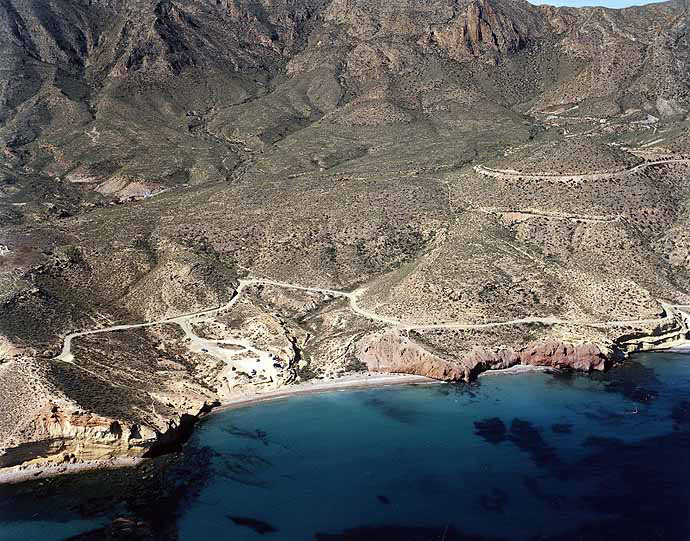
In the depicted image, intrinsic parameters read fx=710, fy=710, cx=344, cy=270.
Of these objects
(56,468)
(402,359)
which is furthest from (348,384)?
(56,468)

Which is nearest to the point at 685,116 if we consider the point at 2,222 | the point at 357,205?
the point at 357,205

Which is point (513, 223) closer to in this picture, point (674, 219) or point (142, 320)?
point (674, 219)

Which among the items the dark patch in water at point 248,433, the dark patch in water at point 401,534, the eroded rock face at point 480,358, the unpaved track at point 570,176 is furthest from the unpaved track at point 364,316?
the dark patch in water at point 401,534

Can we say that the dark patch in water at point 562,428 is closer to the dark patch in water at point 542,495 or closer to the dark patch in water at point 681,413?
the dark patch in water at point 542,495

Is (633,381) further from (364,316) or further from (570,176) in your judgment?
(570,176)

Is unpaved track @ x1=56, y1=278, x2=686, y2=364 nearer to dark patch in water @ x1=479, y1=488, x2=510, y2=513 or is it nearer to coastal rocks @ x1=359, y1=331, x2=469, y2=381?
coastal rocks @ x1=359, y1=331, x2=469, y2=381

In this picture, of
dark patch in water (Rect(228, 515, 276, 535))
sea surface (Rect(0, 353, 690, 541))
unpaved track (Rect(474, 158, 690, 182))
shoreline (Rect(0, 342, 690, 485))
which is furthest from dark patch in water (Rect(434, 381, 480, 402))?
unpaved track (Rect(474, 158, 690, 182))
